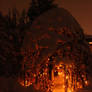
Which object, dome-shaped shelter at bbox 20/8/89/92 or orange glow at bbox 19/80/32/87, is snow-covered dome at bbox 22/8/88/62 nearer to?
dome-shaped shelter at bbox 20/8/89/92

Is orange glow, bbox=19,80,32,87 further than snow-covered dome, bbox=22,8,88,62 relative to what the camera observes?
Yes

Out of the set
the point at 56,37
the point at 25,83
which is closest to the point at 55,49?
the point at 56,37

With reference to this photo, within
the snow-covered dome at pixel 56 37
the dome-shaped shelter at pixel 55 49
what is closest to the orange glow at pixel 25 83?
the dome-shaped shelter at pixel 55 49

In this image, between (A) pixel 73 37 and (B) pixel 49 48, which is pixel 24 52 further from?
(A) pixel 73 37

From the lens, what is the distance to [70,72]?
5590mm

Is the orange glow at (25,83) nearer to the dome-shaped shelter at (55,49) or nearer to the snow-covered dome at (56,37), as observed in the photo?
the dome-shaped shelter at (55,49)

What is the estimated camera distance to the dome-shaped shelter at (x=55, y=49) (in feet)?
16.9

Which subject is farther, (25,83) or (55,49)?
(25,83)

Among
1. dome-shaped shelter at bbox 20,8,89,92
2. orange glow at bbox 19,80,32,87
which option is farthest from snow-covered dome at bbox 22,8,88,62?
orange glow at bbox 19,80,32,87

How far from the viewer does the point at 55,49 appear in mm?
5090

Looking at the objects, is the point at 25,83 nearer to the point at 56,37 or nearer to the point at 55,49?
the point at 55,49

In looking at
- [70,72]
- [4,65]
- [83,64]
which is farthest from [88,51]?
[4,65]

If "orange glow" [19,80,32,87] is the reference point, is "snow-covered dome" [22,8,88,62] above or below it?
above

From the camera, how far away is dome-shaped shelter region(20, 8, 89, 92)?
16.9 feet
